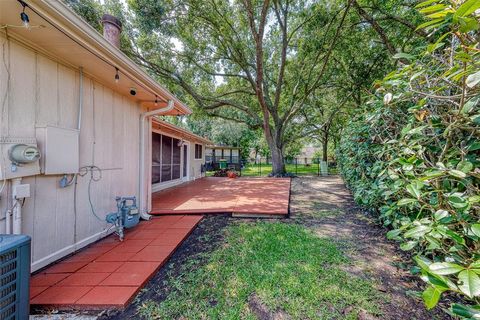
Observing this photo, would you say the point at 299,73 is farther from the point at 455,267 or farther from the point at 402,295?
the point at 455,267

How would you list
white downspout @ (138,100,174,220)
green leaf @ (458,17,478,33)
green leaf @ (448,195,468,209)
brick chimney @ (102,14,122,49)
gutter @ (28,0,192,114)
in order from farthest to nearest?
white downspout @ (138,100,174,220) → brick chimney @ (102,14,122,49) → gutter @ (28,0,192,114) → green leaf @ (448,195,468,209) → green leaf @ (458,17,478,33)

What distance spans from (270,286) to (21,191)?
111 inches

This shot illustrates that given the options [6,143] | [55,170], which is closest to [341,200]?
[55,170]

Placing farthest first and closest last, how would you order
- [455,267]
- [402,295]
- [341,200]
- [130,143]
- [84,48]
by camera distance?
[341,200] → [130,143] → [84,48] → [402,295] → [455,267]

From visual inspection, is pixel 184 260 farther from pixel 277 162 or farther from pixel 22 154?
pixel 277 162

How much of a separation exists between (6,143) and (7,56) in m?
0.88

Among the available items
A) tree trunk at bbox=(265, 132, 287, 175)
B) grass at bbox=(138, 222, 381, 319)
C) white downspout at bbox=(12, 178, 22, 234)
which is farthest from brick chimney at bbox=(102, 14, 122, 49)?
tree trunk at bbox=(265, 132, 287, 175)

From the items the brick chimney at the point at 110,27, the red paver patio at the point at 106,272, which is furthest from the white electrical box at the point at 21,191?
the brick chimney at the point at 110,27

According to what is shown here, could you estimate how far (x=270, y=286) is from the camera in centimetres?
234

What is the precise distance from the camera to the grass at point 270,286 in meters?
2.01

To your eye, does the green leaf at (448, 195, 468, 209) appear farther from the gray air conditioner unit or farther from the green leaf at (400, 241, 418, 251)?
the gray air conditioner unit

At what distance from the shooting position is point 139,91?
392cm

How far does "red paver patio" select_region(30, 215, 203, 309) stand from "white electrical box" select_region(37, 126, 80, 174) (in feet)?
3.91

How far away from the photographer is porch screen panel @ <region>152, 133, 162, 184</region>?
7105 mm
